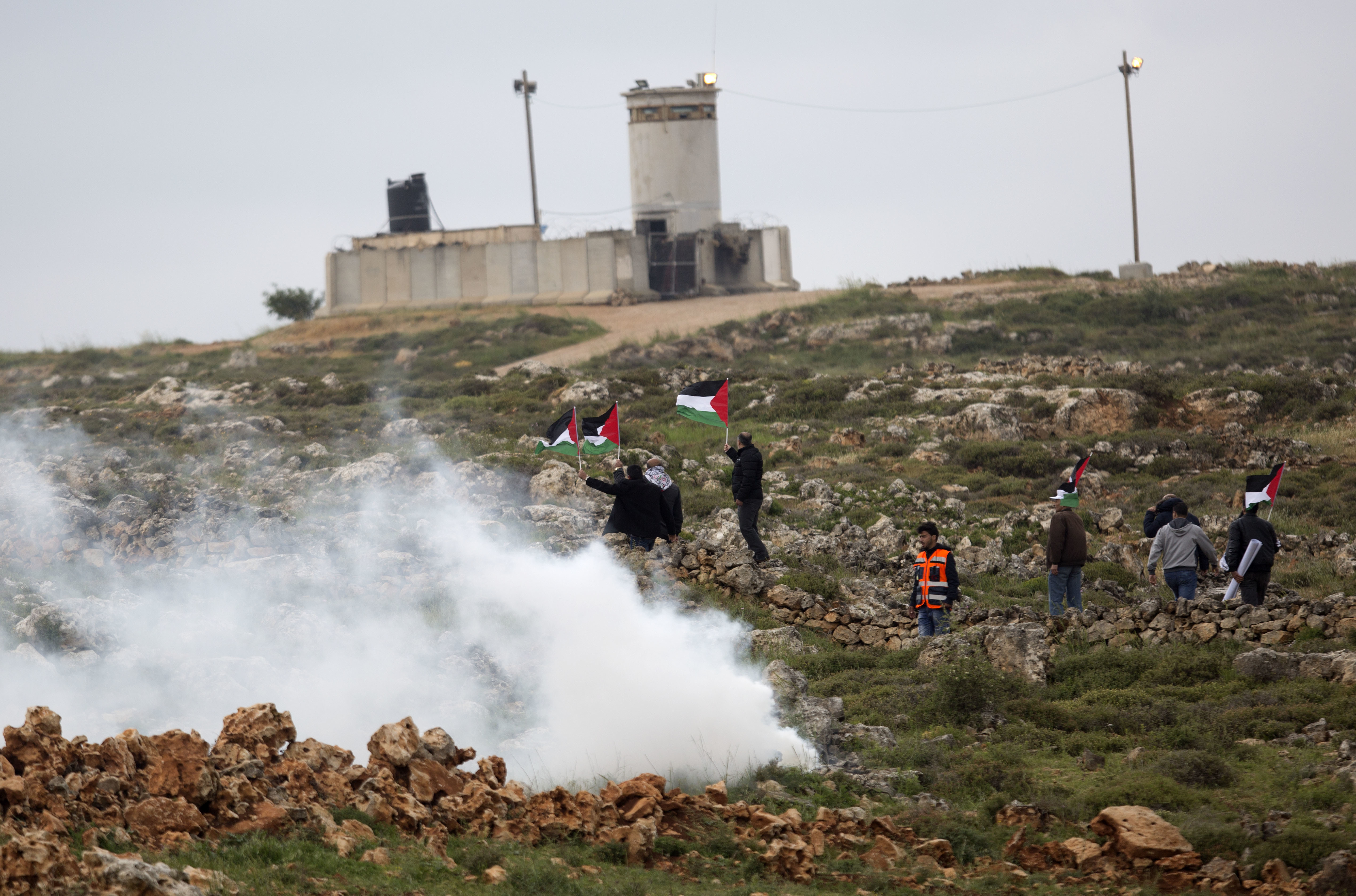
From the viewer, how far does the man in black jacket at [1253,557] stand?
14.9 metres

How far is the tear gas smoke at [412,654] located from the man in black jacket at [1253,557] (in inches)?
223

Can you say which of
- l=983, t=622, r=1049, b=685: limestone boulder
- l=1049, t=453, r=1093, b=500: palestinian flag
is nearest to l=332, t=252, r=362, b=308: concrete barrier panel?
l=1049, t=453, r=1093, b=500: palestinian flag

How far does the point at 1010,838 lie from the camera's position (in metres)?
9.49

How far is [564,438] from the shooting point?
60.5 feet

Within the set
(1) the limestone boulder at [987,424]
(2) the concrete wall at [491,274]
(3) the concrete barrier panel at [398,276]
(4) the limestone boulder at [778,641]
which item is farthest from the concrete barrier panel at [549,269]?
(4) the limestone boulder at [778,641]

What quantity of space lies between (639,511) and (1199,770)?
8.40 meters

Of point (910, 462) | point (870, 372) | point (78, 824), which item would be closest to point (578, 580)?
point (78, 824)

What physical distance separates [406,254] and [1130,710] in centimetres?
4885

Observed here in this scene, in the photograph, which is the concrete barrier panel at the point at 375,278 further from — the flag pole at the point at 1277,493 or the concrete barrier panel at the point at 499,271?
the flag pole at the point at 1277,493

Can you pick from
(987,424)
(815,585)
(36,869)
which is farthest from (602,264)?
(36,869)

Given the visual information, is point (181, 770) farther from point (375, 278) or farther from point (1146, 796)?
point (375, 278)

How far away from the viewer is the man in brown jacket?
1531 cm

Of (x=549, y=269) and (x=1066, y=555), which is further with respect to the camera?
(x=549, y=269)

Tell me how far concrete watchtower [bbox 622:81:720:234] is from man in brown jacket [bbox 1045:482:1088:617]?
4186 cm
